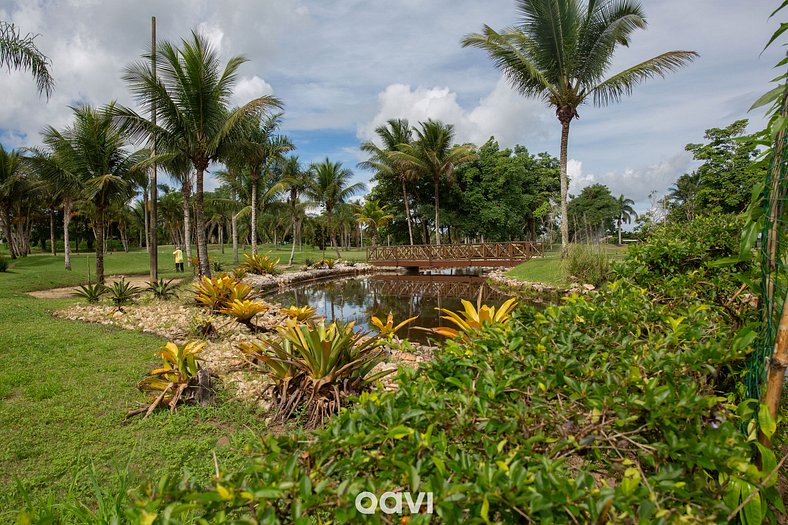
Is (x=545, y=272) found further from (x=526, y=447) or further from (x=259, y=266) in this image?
(x=526, y=447)

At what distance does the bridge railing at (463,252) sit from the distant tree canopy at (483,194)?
167 inches

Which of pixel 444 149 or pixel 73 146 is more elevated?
pixel 444 149

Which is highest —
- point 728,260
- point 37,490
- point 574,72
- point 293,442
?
point 574,72

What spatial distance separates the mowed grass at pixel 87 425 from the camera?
8.08 feet

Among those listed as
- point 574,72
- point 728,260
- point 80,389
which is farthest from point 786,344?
point 574,72

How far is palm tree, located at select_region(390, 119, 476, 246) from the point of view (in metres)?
23.7

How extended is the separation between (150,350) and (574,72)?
14846mm

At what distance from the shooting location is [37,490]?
230cm

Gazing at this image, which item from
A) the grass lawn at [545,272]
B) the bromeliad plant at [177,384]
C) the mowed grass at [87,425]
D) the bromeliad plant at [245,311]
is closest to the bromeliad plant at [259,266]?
the grass lawn at [545,272]

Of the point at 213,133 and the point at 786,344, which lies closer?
the point at 786,344

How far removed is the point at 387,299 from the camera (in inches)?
527

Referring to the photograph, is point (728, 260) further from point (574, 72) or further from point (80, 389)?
point (574, 72)

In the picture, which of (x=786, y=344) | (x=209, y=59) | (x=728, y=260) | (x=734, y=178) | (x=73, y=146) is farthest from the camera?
(x=734, y=178)

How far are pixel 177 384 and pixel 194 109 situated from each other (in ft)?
30.0
